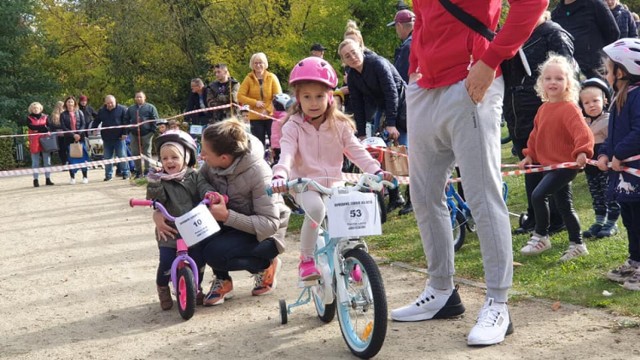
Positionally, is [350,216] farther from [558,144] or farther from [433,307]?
[558,144]

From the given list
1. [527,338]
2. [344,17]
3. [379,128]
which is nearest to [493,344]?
[527,338]

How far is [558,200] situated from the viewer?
21.0ft

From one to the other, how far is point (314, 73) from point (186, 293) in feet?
5.55

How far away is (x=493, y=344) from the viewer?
423 cm

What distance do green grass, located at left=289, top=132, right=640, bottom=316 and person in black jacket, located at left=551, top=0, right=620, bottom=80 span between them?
5.39 ft

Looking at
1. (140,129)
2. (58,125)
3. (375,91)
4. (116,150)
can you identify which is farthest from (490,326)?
(58,125)

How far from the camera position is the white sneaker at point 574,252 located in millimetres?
6086

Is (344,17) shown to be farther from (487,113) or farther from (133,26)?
(487,113)

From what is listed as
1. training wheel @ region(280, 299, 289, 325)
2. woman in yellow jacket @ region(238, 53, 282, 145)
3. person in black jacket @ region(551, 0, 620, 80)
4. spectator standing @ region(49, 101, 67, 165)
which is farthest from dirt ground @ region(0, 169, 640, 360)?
spectator standing @ region(49, 101, 67, 165)

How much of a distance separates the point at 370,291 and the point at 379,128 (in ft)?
18.3

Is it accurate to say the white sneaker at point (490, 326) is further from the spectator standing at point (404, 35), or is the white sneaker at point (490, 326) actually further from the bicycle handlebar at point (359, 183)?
the spectator standing at point (404, 35)

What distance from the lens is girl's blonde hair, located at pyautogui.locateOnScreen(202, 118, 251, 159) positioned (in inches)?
219

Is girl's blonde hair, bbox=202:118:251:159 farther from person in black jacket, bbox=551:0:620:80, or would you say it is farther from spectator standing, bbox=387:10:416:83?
person in black jacket, bbox=551:0:620:80

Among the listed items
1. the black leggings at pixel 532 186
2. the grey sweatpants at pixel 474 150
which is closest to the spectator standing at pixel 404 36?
the black leggings at pixel 532 186
